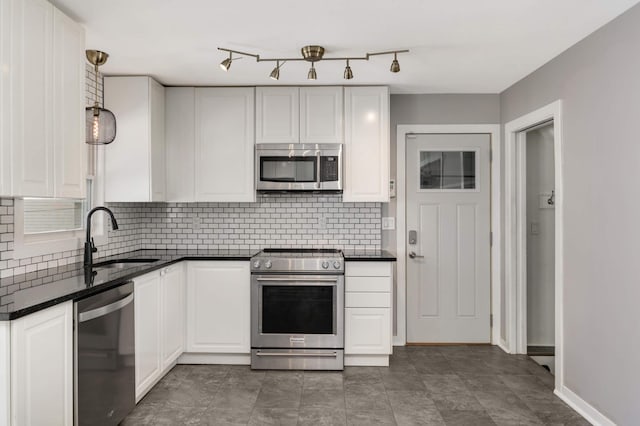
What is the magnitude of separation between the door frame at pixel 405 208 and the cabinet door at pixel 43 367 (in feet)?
9.48

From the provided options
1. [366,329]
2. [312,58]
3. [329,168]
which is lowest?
[366,329]

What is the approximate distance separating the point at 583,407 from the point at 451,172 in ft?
7.28

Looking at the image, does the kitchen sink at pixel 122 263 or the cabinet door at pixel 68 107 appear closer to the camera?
the cabinet door at pixel 68 107

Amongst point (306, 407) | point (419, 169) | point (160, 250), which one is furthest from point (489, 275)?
point (160, 250)

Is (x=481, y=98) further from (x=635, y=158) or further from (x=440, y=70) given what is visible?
(x=635, y=158)

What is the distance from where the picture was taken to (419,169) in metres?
4.23

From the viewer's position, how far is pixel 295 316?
11.8 ft

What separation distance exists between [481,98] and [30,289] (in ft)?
12.9

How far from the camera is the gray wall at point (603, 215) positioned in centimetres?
236

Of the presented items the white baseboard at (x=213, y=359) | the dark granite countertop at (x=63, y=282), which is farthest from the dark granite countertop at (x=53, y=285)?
the white baseboard at (x=213, y=359)

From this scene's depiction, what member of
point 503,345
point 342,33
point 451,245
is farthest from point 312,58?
point 503,345

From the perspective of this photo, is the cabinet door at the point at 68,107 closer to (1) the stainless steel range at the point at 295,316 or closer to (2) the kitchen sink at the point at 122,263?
(2) the kitchen sink at the point at 122,263

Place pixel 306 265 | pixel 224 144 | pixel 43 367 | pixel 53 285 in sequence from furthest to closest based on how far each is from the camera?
pixel 224 144
pixel 306 265
pixel 53 285
pixel 43 367

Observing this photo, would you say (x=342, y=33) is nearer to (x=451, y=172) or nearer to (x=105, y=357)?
(x=451, y=172)
